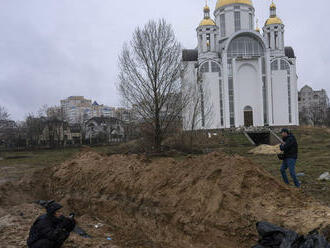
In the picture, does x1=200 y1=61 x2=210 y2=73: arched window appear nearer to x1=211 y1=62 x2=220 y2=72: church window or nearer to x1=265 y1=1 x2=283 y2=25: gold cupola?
x1=211 y1=62 x2=220 y2=72: church window

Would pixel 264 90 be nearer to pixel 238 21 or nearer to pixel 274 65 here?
pixel 274 65

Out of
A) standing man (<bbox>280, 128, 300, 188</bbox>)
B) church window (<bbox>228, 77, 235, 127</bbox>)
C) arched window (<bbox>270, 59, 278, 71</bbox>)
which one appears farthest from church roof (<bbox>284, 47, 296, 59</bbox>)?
standing man (<bbox>280, 128, 300, 188</bbox>)

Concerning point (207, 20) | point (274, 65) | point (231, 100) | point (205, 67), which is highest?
point (207, 20)

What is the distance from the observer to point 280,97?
36844 millimetres

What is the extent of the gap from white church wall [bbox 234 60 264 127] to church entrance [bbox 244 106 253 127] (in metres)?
0.41

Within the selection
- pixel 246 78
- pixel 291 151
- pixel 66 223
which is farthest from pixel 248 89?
pixel 66 223

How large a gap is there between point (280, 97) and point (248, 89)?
4.76m

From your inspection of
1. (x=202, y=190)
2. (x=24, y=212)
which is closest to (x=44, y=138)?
(x=24, y=212)

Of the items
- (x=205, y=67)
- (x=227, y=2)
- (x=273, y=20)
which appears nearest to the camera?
(x=205, y=67)

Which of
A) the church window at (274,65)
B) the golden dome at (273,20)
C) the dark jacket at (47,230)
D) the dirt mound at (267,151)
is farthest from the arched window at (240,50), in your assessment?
the dark jacket at (47,230)

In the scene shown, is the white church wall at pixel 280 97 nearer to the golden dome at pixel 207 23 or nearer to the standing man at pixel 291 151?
the golden dome at pixel 207 23

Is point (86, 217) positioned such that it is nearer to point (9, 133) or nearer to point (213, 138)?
point (213, 138)

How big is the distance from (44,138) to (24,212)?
4091 centimetres

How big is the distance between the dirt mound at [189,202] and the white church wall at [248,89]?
29969 mm
